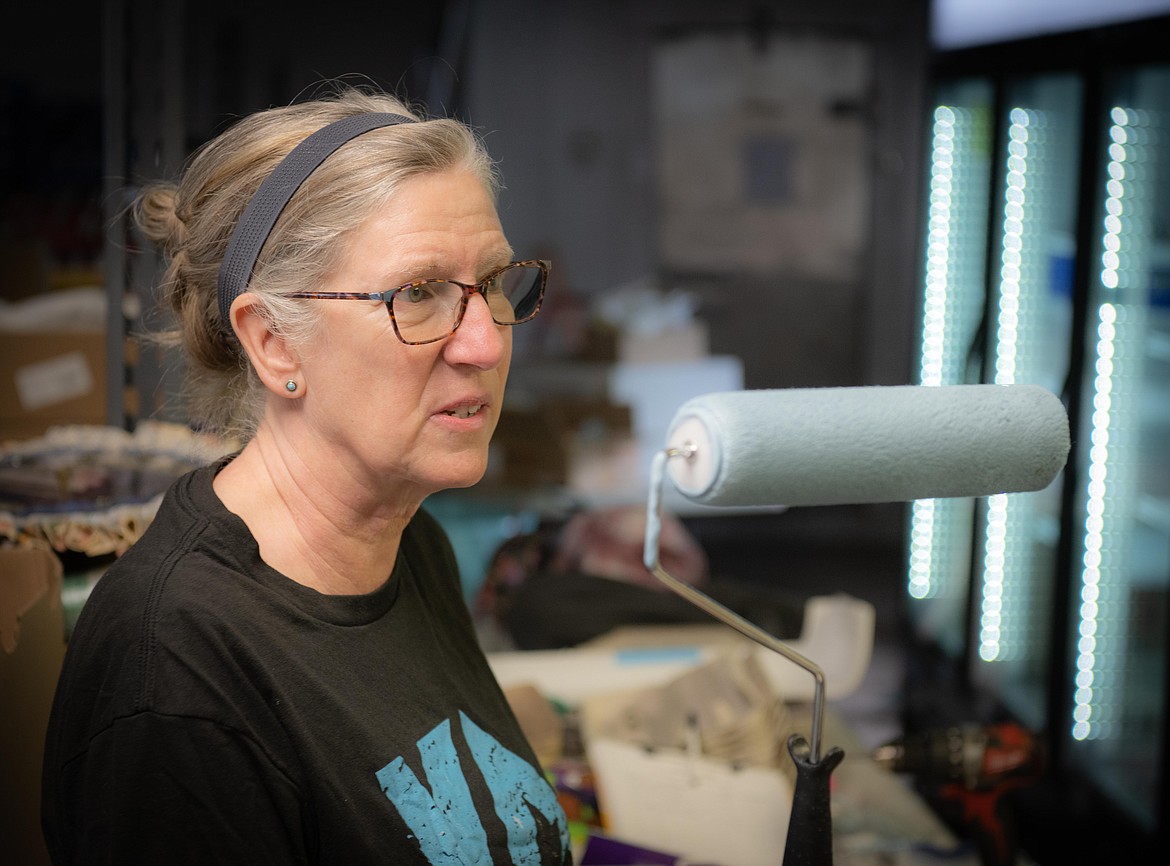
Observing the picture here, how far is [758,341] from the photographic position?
16.3 ft

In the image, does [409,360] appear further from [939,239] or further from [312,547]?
[939,239]

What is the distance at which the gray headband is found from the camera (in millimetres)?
1062

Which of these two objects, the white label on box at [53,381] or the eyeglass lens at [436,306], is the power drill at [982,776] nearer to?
the eyeglass lens at [436,306]

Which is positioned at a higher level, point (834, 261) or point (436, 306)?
point (834, 261)

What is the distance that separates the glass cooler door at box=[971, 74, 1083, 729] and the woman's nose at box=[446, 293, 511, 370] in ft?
9.23

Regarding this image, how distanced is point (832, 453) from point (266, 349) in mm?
537

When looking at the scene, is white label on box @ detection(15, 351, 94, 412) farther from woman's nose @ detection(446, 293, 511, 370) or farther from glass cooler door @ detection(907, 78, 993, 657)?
glass cooler door @ detection(907, 78, 993, 657)

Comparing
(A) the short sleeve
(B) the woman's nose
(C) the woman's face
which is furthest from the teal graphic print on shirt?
(B) the woman's nose

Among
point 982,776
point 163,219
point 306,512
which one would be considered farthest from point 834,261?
point 306,512

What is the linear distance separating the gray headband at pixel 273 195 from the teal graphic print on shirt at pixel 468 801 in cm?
47

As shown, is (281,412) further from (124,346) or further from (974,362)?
(974,362)

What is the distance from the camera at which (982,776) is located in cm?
182

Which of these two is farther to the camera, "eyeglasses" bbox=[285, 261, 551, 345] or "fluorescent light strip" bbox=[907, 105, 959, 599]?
"fluorescent light strip" bbox=[907, 105, 959, 599]

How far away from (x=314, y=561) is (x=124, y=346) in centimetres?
84
